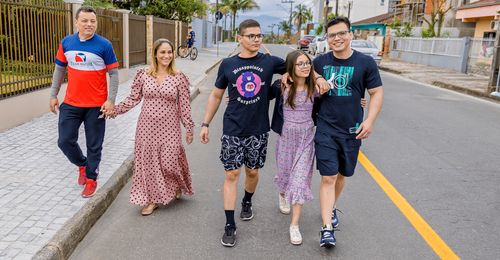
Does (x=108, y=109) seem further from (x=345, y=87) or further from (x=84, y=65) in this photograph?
(x=345, y=87)

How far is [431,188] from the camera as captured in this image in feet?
18.4

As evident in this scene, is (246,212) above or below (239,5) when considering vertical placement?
below

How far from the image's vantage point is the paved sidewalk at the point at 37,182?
376 cm

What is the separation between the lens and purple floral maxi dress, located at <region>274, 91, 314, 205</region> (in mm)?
3973

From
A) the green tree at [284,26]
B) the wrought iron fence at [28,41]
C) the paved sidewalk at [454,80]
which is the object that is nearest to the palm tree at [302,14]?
the green tree at [284,26]

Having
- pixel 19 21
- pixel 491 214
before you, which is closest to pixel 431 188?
pixel 491 214

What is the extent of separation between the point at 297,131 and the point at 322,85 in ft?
1.61

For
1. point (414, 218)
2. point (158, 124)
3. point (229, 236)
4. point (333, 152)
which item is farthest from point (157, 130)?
point (414, 218)

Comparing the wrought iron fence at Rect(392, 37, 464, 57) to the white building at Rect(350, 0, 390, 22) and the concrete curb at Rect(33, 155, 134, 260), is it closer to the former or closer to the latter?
the concrete curb at Rect(33, 155, 134, 260)

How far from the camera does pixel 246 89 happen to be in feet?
12.8

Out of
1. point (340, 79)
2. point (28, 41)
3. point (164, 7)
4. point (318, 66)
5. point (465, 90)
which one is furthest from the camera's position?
point (164, 7)

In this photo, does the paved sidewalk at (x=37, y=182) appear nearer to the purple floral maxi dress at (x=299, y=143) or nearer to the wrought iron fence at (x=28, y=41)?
the wrought iron fence at (x=28, y=41)

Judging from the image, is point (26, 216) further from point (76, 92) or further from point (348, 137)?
point (348, 137)

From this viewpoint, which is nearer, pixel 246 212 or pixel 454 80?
pixel 246 212
